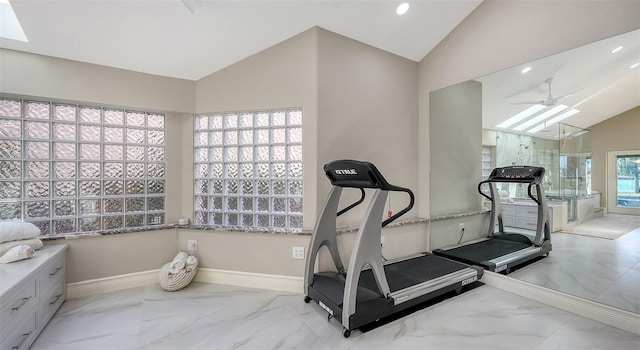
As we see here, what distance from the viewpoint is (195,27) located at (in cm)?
246

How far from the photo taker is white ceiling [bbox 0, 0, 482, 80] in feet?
7.18

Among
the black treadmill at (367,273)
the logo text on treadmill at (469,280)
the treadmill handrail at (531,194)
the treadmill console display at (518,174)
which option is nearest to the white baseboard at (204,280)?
the black treadmill at (367,273)

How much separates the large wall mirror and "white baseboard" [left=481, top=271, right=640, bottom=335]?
5cm

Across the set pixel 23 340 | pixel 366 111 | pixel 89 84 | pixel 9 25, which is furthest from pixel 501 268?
pixel 9 25

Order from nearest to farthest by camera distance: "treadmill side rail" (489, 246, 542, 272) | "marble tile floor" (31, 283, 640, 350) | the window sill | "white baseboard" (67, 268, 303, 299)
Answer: "marble tile floor" (31, 283, 640, 350) → the window sill → "white baseboard" (67, 268, 303, 299) → "treadmill side rail" (489, 246, 542, 272)

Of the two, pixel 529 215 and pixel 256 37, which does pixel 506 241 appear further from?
pixel 256 37

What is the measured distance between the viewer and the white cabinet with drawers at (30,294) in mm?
1629

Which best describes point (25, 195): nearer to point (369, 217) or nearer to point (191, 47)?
point (191, 47)

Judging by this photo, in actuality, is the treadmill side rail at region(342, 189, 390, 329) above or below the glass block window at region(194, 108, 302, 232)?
below

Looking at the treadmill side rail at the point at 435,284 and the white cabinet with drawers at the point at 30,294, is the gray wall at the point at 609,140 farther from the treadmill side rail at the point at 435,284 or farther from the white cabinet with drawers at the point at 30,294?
the white cabinet with drawers at the point at 30,294

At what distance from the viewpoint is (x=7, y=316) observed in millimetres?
1609

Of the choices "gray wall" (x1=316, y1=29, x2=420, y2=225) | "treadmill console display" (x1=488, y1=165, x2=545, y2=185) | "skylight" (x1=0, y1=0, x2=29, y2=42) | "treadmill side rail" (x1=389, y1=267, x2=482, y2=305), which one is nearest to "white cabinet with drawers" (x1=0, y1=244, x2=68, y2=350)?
"skylight" (x1=0, y1=0, x2=29, y2=42)

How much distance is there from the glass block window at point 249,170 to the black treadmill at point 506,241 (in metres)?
2.07

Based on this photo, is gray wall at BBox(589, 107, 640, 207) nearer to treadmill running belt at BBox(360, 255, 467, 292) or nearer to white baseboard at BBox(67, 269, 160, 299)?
treadmill running belt at BBox(360, 255, 467, 292)
